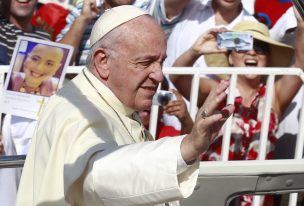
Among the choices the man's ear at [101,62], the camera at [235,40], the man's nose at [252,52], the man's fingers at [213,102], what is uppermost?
the man's fingers at [213,102]

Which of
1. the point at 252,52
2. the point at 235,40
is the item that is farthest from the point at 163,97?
the point at 252,52

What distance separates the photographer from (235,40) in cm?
436

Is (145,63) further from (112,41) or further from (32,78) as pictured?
(32,78)

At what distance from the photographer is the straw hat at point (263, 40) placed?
451 cm

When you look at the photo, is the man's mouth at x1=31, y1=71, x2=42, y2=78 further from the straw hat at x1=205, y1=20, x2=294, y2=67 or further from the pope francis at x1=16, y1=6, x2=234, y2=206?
the pope francis at x1=16, y1=6, x2=234, y2=206

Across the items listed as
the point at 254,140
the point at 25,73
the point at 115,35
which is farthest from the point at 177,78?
the point at 115,35

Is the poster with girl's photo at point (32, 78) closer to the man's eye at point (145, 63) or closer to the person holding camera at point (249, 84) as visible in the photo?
the person holding camera at point (249, 84)

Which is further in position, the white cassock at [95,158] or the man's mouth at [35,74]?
the man's mouth at [35,74]

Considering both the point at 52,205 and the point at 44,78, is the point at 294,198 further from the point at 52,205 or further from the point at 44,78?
the point at 52,205

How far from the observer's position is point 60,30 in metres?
5.09

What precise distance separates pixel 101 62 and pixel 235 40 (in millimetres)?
1875

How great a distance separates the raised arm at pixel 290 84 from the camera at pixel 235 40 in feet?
1.13

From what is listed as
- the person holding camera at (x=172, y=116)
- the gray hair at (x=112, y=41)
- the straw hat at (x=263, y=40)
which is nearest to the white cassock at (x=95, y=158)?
the gray hair at (x=112, y=41)

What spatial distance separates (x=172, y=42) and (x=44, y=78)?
935 millimetres
